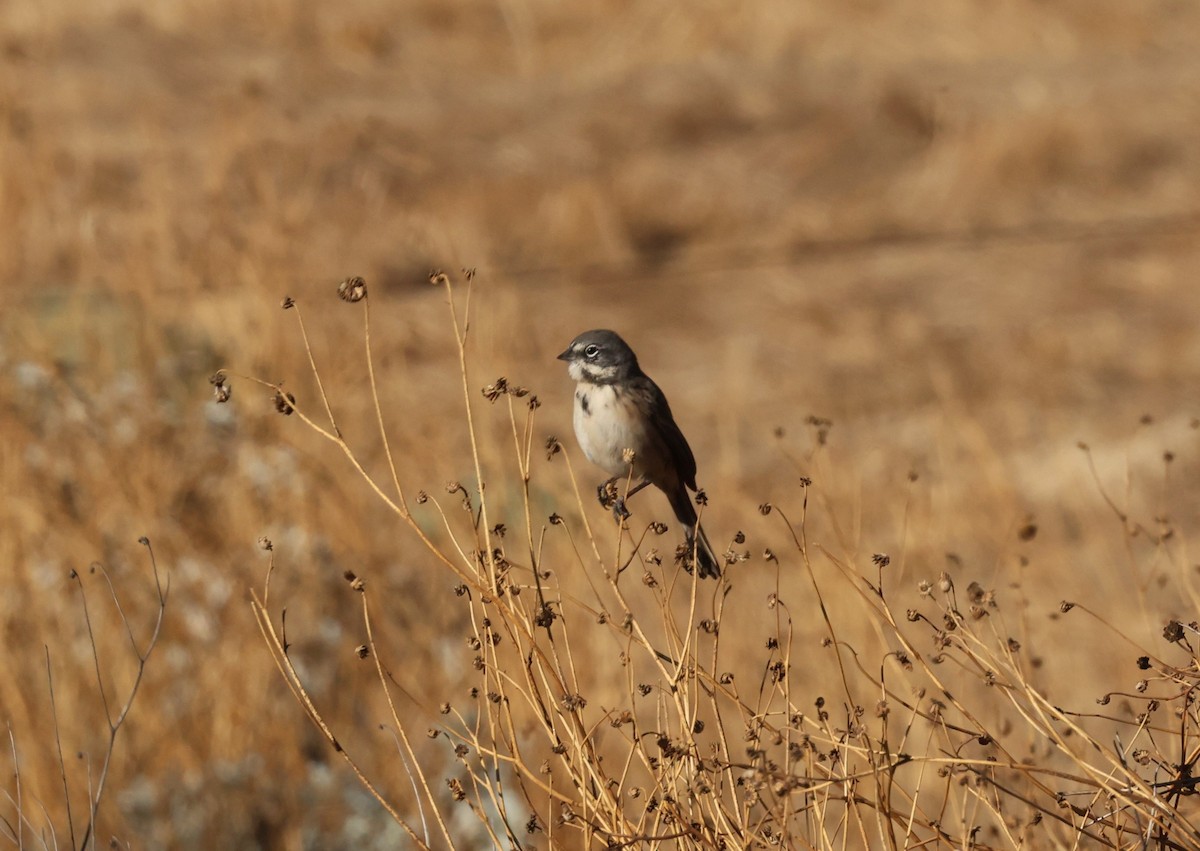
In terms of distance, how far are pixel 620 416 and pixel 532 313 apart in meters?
14.9

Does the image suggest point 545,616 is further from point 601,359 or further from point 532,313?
point 532,313

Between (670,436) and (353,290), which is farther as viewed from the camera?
(670,436)

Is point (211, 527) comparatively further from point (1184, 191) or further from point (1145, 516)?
point (1184, 191)

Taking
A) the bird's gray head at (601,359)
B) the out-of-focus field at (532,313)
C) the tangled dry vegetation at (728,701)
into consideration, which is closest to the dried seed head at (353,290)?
the tangled dry vegetation at (728,701)

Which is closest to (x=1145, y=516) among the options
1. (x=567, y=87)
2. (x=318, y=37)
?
(x=567, y=87)

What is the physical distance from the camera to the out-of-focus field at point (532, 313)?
7910mm

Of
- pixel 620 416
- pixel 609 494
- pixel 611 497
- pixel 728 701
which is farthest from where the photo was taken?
pixel 728 701

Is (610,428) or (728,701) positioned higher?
(610,428)

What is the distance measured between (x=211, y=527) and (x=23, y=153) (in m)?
2.19

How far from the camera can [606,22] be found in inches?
1086

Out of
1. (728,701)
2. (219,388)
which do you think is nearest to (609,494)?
(219,388)

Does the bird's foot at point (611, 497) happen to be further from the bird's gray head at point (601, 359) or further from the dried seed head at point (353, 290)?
the dried seed head at point (353, 290)

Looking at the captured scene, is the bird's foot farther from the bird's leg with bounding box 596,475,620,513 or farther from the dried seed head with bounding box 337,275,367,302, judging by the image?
the dried seed head with bounding box 337,275,367,302

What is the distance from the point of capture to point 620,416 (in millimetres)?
5430
